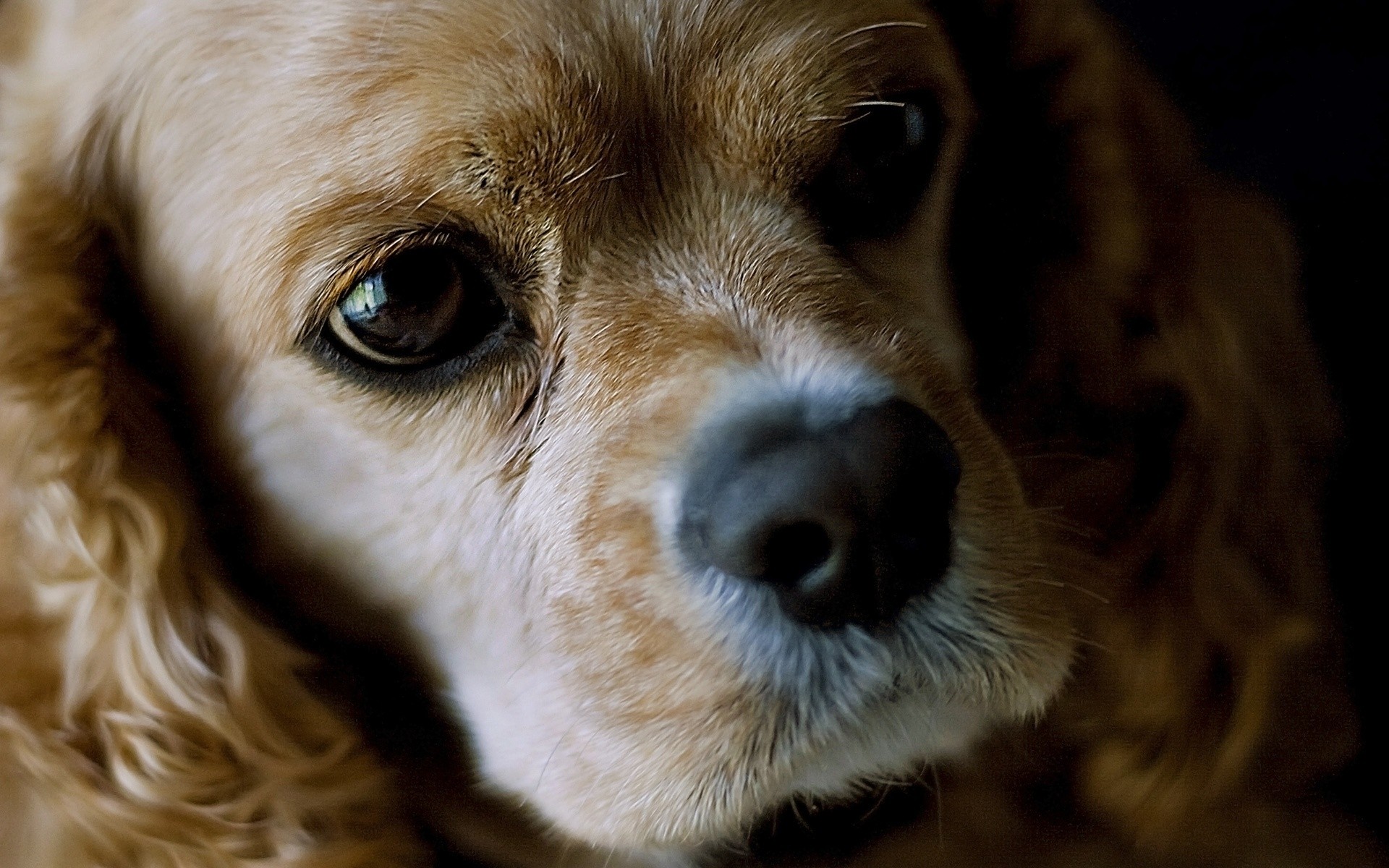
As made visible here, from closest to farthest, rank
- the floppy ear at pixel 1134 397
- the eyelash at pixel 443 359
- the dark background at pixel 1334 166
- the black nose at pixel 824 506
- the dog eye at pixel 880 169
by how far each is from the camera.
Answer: the black nose at pixel 824 506
the eyelash at pixel 443 359
the dog eye at pixel 880 169
the floppy ear at pixel 1134 397
the dark background at pixel 1334 166

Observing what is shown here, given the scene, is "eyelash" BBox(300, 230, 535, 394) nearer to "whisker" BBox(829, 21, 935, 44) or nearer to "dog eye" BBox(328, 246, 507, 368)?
"dog eye" BBox(328, 246, 507, 368)

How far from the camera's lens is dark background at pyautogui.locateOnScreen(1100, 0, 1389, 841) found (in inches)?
55.8

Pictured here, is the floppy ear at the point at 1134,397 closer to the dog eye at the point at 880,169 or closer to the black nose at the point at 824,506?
the dog eye at the point at 880,169

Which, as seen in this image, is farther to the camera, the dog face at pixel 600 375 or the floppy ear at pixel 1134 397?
the floppy ear at pixel 1134 397

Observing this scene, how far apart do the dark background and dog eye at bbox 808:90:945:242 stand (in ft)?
1.57

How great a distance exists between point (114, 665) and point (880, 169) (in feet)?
2.58

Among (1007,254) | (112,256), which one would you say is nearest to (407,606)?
(112,256)

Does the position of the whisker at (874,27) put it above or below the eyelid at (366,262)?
above

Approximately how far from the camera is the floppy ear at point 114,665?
995 millimetres

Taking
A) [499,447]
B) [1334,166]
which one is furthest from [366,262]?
[1334,166]

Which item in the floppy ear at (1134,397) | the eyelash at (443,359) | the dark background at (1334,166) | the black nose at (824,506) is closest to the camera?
the black nose at (824,506)

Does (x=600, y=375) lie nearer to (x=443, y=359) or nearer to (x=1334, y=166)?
(x=443, y=359)

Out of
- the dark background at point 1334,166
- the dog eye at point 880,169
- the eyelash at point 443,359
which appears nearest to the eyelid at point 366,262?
the eyelash at point 443,359

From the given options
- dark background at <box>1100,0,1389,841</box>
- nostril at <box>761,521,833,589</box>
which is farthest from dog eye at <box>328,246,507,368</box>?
dark background at <box>1100,0,1389,841</box>
